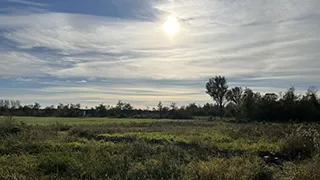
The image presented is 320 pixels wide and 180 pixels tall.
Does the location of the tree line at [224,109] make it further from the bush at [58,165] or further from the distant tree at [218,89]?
the bush at [58,165]

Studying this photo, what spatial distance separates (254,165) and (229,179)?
6.17 feet

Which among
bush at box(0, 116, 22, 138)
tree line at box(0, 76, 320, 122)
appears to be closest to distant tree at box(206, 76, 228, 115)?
tree line at box(0, 76, 320, 122)

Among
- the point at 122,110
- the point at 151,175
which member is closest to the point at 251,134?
the point at 151,175

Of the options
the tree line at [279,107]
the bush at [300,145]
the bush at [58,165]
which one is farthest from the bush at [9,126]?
the tree line at [279,107]

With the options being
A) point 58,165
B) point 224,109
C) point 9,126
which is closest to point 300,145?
point 58,165

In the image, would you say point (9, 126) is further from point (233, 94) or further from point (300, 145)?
point (233, 94)

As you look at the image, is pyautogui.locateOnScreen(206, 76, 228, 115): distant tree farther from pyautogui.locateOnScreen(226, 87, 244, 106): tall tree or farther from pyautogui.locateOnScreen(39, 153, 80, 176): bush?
pyautogui.locateOnScreen(39, 153, 80, 176): bush

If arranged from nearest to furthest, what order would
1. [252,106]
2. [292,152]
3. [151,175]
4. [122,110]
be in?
[151,175], [292,152], [252,106], [122,110]

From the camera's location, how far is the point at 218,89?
89000mm

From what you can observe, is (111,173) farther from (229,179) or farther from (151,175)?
(229,179)

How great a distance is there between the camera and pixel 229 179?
28.5ft

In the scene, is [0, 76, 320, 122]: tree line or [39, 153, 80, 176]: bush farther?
[0, 76, 320, 122]: tree line

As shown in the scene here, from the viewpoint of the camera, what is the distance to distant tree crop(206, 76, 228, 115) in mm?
88500

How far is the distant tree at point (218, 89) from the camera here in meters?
88.5
